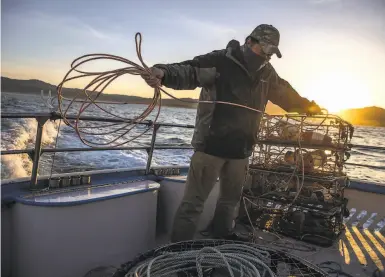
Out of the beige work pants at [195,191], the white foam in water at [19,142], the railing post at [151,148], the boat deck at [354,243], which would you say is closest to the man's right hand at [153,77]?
the beige work pants at [195,191]

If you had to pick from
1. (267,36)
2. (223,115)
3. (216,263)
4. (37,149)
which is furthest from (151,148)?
(216,263)

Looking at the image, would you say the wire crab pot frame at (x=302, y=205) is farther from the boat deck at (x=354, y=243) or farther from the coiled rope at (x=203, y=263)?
the coiled rope at (x=203, y=263)

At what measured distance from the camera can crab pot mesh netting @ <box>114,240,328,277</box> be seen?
66.6 inches

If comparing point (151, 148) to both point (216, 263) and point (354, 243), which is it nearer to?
point (216, 263)

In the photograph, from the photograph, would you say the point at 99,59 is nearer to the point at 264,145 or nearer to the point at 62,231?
the point at 62,231

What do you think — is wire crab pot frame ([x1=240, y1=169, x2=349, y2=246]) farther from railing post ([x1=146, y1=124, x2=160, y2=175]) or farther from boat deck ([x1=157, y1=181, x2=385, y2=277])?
railing post ([x1=146, y1=124, x2=160, y2=175])

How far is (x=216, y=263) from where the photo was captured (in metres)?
1.73

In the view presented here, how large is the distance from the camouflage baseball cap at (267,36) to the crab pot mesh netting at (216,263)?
1.52 m

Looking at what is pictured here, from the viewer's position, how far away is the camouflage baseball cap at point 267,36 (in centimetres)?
249

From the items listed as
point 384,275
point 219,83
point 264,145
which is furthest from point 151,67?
point 384,275

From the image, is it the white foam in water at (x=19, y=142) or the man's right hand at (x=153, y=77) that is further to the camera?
the white foam in water at (x=19, y=142)

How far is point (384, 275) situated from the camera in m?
2.57

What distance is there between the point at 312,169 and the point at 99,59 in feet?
7.52

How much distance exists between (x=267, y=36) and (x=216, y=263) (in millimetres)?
1747
